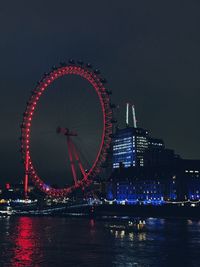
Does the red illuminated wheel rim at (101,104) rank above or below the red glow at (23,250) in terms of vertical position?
above

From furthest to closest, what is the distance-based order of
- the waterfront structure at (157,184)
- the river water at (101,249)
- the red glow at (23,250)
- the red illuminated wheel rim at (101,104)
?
the waterfront structure at (157,184)
the red illuminated wheel rim at (101,104)
the river water at (101,249)
the red glow at (23,250)

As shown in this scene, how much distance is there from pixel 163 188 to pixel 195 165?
1633 centimetres

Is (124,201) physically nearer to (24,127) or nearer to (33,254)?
(24,127)

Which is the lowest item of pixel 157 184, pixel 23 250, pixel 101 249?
pixel 101 249

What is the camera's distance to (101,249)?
55.2 m

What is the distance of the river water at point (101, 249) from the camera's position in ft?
151

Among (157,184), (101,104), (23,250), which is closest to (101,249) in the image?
(23,250)

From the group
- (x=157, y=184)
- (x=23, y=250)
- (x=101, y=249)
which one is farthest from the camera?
(x=157, y=184)

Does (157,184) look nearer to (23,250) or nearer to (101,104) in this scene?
(101,104)

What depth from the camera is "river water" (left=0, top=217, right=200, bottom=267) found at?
4603 centimetres

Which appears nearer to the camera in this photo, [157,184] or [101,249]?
[101,249]

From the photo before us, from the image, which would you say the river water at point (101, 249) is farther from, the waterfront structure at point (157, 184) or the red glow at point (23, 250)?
the waterfront structure at point (157, 184)

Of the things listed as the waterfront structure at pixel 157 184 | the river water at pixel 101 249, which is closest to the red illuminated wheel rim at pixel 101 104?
the river water at pixel 101 249

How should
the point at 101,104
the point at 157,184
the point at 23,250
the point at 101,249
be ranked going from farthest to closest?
the point at 157,184 < the point at 101,104 < the point at 101,249 < the point at 23,250
